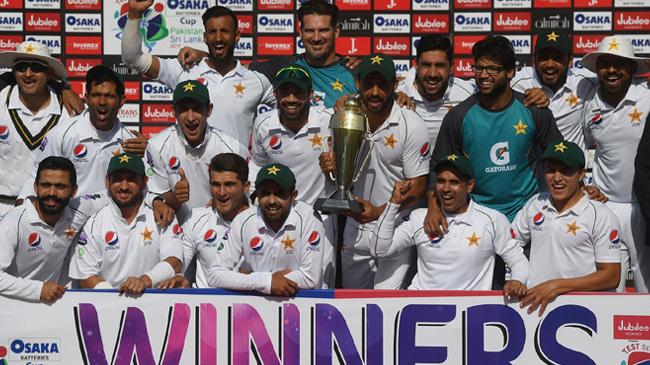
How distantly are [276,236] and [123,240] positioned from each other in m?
0.98

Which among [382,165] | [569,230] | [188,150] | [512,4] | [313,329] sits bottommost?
[313,329]

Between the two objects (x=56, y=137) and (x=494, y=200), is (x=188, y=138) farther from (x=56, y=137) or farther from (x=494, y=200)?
(x=494, y=200)

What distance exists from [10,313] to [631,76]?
4.31m

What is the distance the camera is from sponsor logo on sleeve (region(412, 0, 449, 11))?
10.5 m

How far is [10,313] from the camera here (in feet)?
21.2

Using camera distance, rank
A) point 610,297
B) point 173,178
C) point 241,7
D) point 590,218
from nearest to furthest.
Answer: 1. point 610,297
2. point 590,218
3. point 173,178
4. point 241,7

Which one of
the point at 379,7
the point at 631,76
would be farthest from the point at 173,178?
the point at 379,7

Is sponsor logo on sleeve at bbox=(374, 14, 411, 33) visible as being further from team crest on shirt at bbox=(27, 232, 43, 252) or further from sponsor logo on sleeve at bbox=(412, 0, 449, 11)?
team crest on shirt at bbox=(27, 232, 43, 252)

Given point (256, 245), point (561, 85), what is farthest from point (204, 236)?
point (561, 85)

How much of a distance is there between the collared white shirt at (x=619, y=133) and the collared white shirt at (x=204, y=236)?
2593mm

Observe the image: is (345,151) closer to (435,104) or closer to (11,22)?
(435,104)

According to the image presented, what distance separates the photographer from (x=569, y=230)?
6.72m

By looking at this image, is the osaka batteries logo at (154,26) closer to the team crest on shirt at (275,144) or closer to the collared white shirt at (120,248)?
the team crest on shirt at (275,144)

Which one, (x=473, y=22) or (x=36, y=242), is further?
(x=473, y=22)
